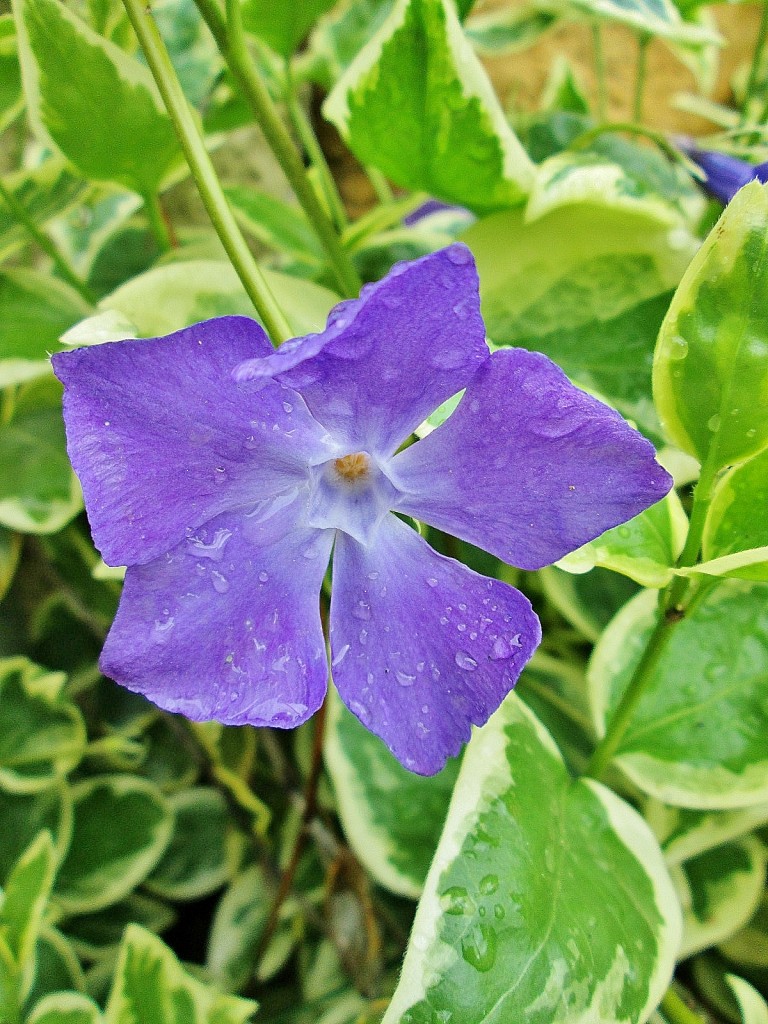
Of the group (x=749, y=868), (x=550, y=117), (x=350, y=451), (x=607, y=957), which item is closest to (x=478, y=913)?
(x=607, y=957)

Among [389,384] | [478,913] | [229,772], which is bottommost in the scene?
[229,772]

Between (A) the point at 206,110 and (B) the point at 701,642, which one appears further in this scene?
(A) the point at 206,110

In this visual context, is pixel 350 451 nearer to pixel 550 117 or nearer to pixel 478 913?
pixel 478 913

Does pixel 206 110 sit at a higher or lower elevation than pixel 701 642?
higher

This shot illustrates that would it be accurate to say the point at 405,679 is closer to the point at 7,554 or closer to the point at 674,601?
the point at 674,601

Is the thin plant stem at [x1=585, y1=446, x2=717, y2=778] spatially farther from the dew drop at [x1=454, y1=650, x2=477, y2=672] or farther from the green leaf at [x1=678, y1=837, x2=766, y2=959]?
the green leaf at [x1=678, y1=837, x2=766, y2=959]

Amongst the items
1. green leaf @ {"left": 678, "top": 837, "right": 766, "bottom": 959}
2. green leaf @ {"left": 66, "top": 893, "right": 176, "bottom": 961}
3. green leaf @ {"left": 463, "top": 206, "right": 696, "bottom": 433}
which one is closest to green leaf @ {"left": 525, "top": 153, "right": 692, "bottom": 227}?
green leaf @ {"left": 463, "top": 206, "right": 696, "bottom": 433}

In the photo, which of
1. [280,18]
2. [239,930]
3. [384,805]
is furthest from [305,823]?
[280,18]

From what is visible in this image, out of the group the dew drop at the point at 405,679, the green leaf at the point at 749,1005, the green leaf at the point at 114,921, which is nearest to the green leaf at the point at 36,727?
the green leaf at the point at 114,921
